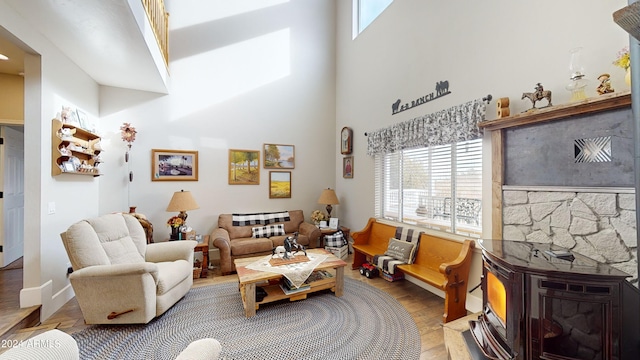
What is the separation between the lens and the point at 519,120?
2004 mm

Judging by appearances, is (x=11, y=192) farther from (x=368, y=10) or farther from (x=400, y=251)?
(x=368, y=10)

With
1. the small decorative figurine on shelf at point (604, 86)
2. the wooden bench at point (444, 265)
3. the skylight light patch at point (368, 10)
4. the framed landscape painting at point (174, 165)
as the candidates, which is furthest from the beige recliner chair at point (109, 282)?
the skylight light patch at point (368, 10)

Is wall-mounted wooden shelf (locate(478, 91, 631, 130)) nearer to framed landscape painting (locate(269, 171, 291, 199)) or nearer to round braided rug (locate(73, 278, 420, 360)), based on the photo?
round braided rug (locate(73, 278, 420, 360))

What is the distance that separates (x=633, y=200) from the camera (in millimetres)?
1510

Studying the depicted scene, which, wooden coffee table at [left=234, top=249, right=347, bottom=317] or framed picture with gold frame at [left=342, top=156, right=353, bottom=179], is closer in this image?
wooden coffee table at [left=234, top=249, right=347, bottom=317]

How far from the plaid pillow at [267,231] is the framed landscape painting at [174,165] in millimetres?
1384

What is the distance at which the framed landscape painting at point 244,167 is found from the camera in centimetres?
443

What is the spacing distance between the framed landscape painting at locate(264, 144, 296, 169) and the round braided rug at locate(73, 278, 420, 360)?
254 centimetres

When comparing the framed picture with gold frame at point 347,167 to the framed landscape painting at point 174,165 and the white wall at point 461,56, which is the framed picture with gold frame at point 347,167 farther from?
the framed landscape painting at point 174,165

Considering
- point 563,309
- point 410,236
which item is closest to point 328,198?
point 410,236

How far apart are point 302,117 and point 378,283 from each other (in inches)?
133

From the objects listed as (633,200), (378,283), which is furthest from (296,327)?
(633,200)

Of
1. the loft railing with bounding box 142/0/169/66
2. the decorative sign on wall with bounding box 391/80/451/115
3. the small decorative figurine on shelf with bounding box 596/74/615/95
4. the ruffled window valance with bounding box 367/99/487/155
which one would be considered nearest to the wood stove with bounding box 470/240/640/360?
the small decorative figurine on shelf with bounding box 596/74/615/95

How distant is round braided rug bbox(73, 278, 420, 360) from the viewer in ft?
6.37
